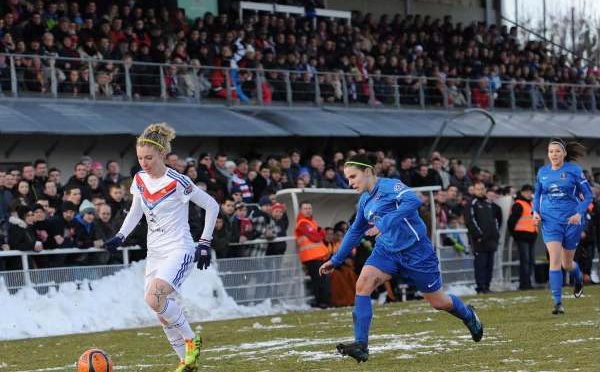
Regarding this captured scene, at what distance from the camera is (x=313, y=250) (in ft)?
69.5

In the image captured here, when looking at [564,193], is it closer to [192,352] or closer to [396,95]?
[192,352]

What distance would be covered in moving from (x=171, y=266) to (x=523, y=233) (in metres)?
14.7

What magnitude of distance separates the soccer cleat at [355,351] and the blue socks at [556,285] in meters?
5.65

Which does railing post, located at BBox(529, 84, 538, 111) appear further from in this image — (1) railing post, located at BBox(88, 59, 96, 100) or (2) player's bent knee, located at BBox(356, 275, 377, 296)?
(2) player's bent knee, located at BBox(356, 275, 377, 296)

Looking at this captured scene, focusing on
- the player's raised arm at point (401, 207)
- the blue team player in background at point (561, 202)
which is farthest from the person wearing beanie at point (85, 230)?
the player's raised arm at point (401, 207)

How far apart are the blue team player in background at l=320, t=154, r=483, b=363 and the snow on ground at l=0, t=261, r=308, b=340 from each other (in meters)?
6.99

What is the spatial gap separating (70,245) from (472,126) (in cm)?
1703

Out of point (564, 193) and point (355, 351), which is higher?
point (564, 193)

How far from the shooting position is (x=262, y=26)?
30.5 metres

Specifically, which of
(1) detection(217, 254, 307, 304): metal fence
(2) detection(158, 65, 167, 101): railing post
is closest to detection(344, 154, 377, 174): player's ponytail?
(1) detection(217, 254, 307, 304): metal fence

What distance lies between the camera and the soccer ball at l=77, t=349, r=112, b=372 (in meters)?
10.1

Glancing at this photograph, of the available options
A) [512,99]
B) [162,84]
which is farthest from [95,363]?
[512,99]

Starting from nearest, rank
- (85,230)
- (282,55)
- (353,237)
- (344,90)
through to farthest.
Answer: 1. (353,237)
2. (85,230)
3. (282,55)
4. (344,90)

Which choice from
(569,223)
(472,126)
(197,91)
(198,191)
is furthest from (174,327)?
(472,126)
